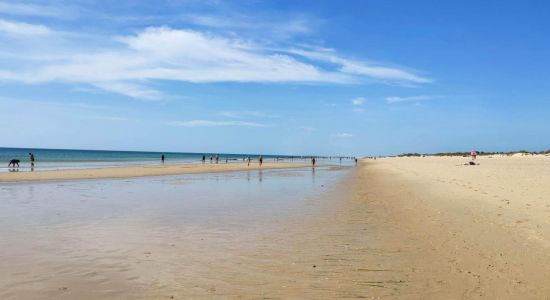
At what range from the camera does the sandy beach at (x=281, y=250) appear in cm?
694

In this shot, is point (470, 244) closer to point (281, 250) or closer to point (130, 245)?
point (281, 250)

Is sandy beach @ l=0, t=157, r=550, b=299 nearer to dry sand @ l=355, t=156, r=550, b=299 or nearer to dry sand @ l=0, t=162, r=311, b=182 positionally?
dry sand @ l=355, t=156, r=550, b=299

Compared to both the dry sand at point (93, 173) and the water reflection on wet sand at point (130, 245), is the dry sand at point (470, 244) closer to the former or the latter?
the water reflection on wet sand at point (130, 245)

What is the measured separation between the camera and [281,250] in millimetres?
9742

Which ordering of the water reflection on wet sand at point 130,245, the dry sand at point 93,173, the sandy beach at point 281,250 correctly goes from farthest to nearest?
the dry sand at point 93,173 < the water reflection on wet sand at point 130,245 < the sandy beach at point 281,250

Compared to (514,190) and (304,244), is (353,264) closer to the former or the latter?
(304,244)

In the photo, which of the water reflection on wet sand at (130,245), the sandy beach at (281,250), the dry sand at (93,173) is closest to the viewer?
the sandy beach at (281,250)

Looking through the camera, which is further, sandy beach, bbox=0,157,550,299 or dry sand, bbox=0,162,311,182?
dry sand, bbox=0,162,311,182

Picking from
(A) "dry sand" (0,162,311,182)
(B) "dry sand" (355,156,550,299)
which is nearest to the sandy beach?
(B) "dry sand" (355,156,550,299)

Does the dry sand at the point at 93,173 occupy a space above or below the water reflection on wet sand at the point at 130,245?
above

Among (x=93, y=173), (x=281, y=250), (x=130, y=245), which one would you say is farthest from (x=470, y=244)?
(x=93, y=173)

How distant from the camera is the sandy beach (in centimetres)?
694

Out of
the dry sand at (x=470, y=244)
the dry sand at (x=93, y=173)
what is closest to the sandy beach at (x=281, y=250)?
the dry sand at (x=470, y=244)

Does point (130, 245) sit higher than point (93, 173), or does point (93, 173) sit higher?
point (93, 173)
